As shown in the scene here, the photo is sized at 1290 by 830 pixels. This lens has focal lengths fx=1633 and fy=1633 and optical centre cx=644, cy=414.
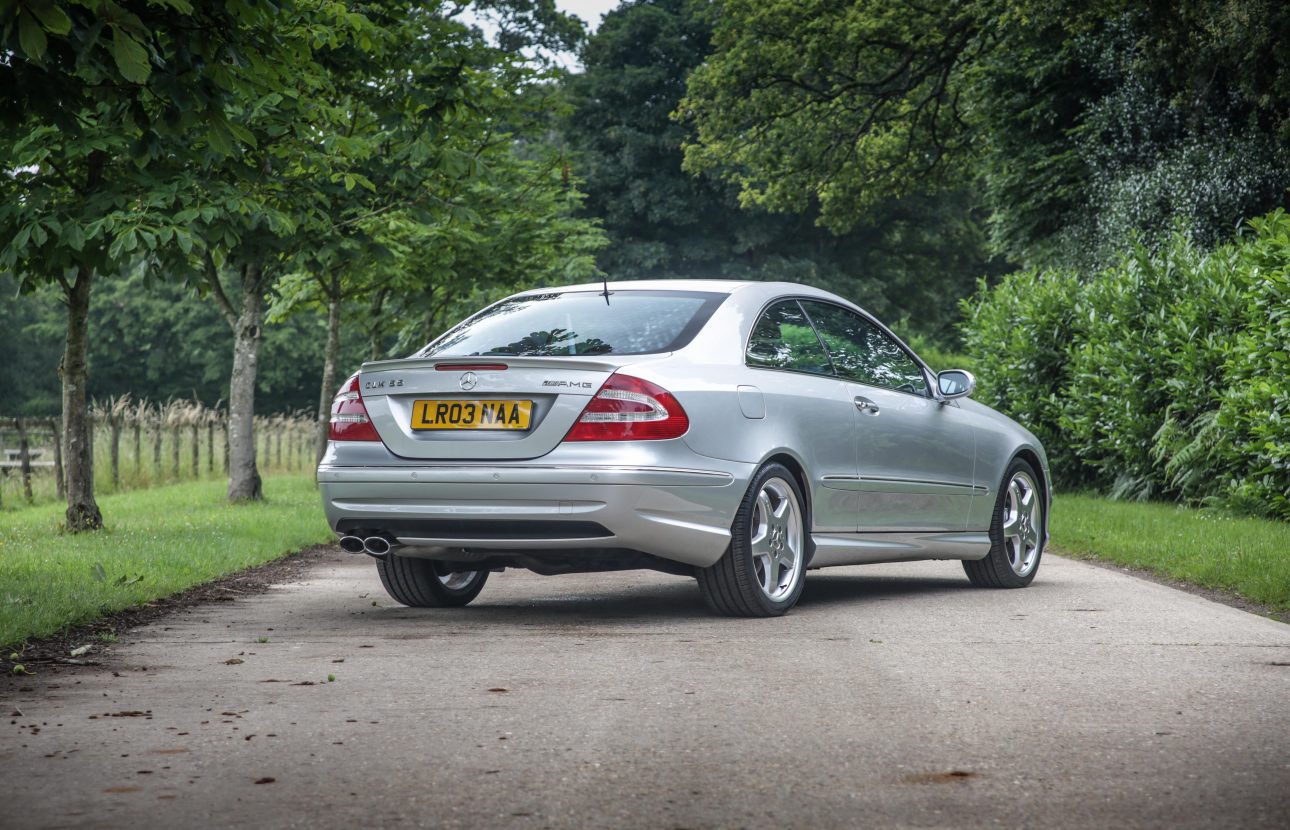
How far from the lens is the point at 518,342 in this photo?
799 centimetres

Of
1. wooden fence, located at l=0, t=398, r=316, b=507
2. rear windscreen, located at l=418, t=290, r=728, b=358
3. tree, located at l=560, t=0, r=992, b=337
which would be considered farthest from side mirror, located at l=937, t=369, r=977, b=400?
tree, located at l=560, t=0, r=992, b=337

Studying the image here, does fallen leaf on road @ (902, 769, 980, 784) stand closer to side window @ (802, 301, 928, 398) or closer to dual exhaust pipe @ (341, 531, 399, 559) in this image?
dual exhaust pipe @ (341, 531, 399, 559)

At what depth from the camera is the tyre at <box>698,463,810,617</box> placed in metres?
7.66

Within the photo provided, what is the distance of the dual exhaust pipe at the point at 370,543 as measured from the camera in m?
7.64

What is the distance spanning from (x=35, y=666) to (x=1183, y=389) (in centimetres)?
1212

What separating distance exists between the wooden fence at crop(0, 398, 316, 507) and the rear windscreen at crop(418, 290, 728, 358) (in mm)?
14923

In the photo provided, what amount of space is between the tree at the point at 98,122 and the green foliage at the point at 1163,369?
28.5 ft

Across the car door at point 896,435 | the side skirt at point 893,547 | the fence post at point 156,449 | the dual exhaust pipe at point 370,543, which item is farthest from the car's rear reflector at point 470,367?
the fence post at point 156,449

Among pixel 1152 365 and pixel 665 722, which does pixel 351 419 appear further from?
pixel 1152 365

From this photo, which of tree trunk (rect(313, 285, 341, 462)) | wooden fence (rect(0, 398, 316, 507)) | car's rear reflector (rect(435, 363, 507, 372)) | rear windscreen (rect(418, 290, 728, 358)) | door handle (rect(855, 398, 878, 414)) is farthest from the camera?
wooden fence (rect(0, 398, 316, 507))

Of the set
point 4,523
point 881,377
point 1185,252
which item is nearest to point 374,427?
point 881,377

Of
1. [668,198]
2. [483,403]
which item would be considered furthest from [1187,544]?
[668,198]

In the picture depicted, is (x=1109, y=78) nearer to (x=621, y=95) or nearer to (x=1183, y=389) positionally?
(x=1183, y=389)

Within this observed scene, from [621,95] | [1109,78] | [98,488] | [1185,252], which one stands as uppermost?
[621,95]
